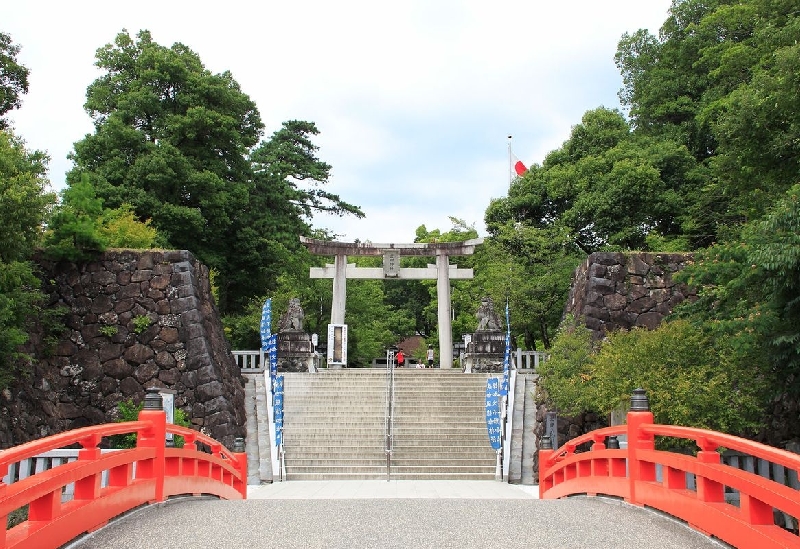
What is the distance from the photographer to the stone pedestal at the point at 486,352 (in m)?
17.3

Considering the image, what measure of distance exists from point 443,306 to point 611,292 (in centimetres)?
554

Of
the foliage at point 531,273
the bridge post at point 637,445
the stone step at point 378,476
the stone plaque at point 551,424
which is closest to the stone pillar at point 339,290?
the foliage at point 531,273

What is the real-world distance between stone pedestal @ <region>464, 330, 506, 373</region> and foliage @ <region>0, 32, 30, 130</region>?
11.8 meters

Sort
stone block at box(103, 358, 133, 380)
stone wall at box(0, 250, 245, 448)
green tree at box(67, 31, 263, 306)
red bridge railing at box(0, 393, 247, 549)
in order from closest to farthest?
1. red bridge railing at box(0, 393, 247, 549)
2. stone wall at box(0, 250, 245, 448)
3. stone block at box(103, 358, 133, 380)
4. green tree at box(67, 31, 263, 306)

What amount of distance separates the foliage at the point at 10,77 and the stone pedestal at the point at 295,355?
8043 mm

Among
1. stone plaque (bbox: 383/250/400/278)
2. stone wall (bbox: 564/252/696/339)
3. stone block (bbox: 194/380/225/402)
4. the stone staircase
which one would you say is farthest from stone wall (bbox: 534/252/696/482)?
stone block (bbox: 194/380/225/402)

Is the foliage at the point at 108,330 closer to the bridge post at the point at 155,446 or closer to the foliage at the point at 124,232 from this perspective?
the foliage at the point at 124,232

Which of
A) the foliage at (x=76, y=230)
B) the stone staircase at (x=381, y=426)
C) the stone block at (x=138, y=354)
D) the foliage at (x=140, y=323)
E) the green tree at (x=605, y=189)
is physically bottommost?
the stone staircase at (x=381, y=426)

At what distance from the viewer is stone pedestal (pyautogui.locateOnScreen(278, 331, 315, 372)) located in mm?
17625

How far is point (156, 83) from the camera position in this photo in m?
20.6

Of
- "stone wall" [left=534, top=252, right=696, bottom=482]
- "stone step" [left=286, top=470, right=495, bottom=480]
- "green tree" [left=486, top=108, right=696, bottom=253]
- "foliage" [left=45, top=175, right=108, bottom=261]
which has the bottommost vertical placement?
"stone step" [left=286, top=470, right=495, bottom=480]

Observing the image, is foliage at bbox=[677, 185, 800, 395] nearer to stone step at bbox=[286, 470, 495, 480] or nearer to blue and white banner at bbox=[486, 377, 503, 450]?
blue and white banner at bbox=[486, 377, 503, 450]

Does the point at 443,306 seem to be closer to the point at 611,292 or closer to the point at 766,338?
the point at 611,292

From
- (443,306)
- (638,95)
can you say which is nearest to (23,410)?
(443,306)
